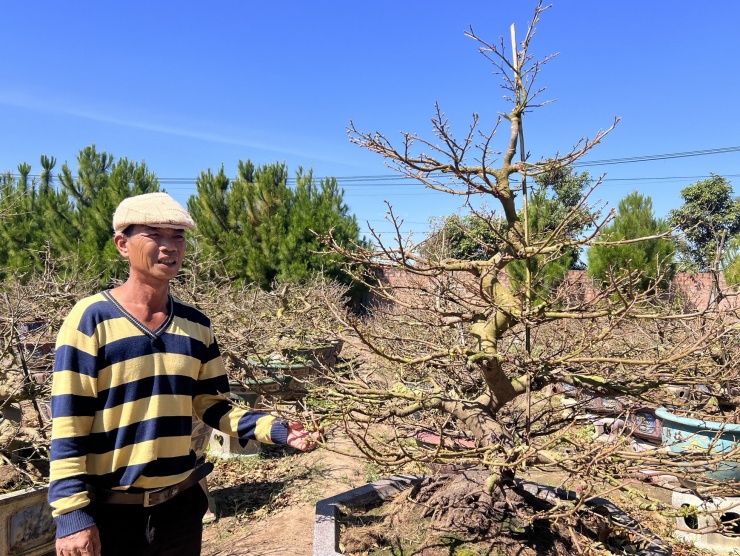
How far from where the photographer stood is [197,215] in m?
15.5

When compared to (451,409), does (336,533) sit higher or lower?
lower

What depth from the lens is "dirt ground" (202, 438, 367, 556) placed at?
3.22 metres

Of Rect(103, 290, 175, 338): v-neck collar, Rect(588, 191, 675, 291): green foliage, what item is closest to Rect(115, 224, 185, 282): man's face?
Rect(103, 290, 175, 338): v-neck collar

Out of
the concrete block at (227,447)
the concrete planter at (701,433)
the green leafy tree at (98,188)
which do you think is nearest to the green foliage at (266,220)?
the green leafy tree at (98,188)

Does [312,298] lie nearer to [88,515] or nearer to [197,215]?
[88,515]

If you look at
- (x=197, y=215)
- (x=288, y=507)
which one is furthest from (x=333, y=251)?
(x=197, y=215)

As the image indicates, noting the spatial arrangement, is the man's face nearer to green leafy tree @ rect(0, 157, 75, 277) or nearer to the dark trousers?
the dark trousers

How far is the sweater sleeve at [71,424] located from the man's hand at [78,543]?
14mm

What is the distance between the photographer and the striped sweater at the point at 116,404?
1.41m

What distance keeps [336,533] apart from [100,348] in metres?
1.35

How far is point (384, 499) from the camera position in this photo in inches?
107

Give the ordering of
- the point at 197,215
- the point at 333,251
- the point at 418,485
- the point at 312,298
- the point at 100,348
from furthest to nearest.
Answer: the point at 197,215 → the point at 312,298 → the point at 418,485 → the point at 333,251 → the point at 100,348

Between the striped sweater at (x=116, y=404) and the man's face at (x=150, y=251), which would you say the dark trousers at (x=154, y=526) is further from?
the man's face at (x=150, y=251)

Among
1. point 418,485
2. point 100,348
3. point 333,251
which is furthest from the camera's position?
point 418,485
